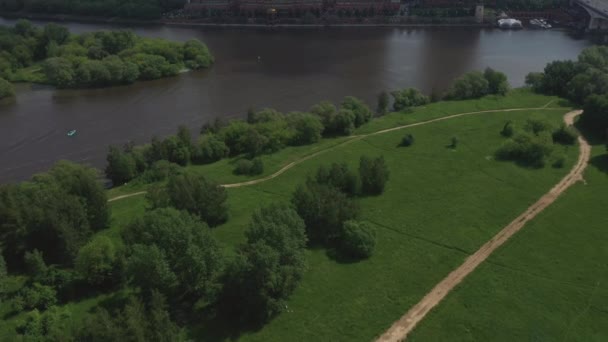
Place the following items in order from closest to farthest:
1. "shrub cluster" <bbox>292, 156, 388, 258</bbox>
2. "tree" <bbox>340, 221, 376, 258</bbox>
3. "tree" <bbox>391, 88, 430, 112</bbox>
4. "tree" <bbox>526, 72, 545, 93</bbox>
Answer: "tree" <bbox>340, 221, 376, 258</bbox> → "shrub cluster" <bbox>292, 156, 388, 258</bbox> → "tree" <bbox>391, 88, 430, 112</bbox> → "tree" <bbox>526, 72, 545, 93</bbox>

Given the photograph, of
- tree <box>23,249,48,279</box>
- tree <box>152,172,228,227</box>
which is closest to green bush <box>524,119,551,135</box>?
tree <box>152,172,228,227</box>

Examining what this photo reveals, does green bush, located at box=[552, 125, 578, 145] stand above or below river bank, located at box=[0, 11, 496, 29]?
below

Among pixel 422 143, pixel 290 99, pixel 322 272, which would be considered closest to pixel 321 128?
pixel 422 143

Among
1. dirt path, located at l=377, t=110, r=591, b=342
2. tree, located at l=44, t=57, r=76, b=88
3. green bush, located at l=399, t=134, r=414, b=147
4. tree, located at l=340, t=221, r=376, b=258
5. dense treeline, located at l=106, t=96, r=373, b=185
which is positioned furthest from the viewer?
tree, located at l=44, t=57, r=76, b=88

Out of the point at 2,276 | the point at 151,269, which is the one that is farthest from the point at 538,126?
the point at 2,276

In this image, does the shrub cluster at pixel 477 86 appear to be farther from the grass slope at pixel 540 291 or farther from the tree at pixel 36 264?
the tree at pixel 36 264

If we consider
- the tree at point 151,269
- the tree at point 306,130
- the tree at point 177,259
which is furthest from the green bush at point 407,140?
the tree at point 151,269

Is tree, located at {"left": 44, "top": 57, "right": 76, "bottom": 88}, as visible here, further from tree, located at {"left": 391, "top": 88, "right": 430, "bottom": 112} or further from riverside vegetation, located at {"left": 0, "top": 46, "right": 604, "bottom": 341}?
tree, located at {"left": 391, "top": 88, "right": 430, "bottom": 112}

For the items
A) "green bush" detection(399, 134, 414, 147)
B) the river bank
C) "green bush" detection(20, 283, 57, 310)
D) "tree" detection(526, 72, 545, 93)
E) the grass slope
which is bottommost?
the grass slope

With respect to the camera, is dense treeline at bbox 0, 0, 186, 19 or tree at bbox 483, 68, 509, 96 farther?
dense treeline at bbox 0, 0, 186, 19
